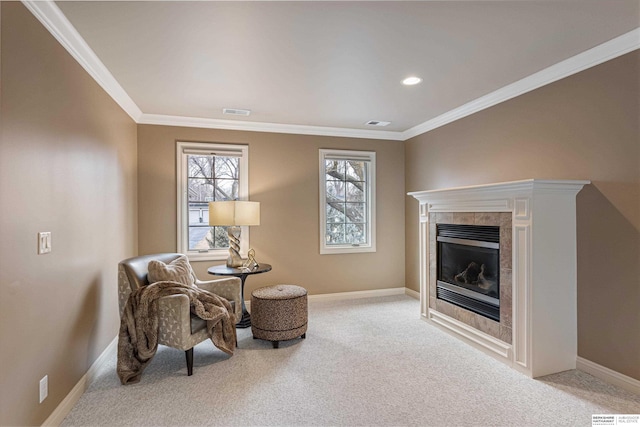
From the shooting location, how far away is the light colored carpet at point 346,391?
2076 millimetres

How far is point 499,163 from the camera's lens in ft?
11.4

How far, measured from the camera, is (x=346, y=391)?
7.78 ft

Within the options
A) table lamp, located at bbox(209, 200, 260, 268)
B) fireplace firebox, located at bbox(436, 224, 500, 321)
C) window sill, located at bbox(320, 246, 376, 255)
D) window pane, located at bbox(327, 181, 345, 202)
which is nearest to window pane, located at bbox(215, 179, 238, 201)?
table lamp, located at bbox(209, 200, 260, 268)

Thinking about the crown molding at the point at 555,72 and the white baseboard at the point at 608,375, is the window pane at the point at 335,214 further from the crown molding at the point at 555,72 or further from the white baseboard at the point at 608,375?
the white baseboard at the point at 608,375

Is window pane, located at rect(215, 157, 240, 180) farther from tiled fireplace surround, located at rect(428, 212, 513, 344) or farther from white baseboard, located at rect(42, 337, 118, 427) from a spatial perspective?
Answer: tiled fireplace surround, located at rect(428, 212, 513, 344)

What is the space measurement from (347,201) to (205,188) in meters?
2.04

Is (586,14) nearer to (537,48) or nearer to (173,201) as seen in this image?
(537,48)

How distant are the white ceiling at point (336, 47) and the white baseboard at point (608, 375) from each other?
7.65ft

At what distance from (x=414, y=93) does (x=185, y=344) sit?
315 cm

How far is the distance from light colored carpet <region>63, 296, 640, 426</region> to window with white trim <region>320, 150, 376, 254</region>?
186 cm

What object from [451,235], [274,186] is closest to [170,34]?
[274,186]

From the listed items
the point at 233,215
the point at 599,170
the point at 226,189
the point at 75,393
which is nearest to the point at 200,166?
the point at 226,189

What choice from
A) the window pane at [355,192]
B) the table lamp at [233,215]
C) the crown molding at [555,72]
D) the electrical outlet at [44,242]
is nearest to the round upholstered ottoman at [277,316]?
the table lamp at [233,215]

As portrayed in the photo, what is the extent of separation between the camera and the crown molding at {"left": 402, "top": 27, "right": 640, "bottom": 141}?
2.34 meters
